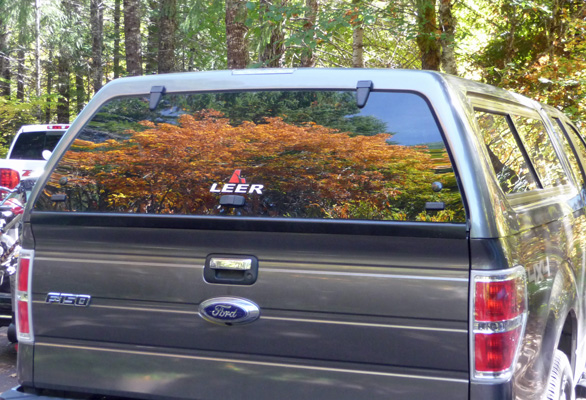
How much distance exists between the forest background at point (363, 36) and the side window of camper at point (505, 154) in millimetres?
7811

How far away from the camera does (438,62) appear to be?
14.3 metres

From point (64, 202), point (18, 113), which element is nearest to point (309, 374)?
point (64, 202)

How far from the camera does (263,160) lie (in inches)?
118

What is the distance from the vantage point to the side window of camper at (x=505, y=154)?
3059mm

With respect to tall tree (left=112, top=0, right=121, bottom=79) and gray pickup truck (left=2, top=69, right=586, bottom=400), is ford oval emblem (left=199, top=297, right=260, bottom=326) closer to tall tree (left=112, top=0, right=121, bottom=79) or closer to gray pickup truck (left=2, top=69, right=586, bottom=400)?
gray pickup truck (left=2, top=69, right=586, bottom=400)

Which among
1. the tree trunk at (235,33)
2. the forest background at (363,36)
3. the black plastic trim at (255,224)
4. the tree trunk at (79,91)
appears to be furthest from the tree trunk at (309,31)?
the tree trunk at (79,91)

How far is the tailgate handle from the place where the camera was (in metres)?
2.84

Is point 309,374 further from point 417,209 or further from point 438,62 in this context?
point 438,62

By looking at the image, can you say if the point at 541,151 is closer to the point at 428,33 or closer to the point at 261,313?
the point at 261,313

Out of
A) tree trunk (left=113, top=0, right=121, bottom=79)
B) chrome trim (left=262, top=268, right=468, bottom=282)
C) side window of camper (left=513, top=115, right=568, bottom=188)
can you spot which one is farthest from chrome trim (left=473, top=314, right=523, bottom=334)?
tree trunk (left=113, top=0, right=121, bottom=79)

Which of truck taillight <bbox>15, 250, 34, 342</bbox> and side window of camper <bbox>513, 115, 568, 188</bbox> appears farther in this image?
side window of camper <bbox>513, 115, 568, 188</bbox>

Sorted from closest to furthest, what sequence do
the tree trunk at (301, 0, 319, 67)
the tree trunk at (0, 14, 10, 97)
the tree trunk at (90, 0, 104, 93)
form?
1. the tree trunk at (301, 0, 319, 67)
2. the tree trunk at (90, 0, 104, 93)
3. the tree trunk at (0, 14, 10, 97)

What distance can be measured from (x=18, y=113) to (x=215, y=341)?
30333mm

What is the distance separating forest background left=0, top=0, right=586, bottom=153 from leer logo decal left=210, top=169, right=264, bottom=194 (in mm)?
8189
